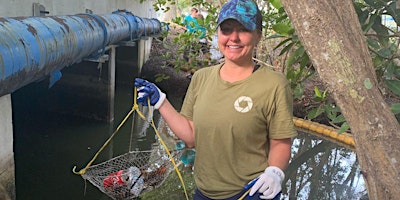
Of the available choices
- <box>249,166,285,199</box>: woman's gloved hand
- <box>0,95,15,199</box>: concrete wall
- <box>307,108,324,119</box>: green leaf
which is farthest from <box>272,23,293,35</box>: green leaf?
<box>0,95,15,199</box>: concrete wall

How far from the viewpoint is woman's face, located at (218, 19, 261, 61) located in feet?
5.25

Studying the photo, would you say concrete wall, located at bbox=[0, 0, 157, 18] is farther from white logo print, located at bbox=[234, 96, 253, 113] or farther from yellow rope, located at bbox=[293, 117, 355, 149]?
yellow rope, located at bbox=[293, 117, 355, 149]

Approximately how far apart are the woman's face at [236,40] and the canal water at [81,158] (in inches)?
91.1

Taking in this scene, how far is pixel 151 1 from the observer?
12.9 m

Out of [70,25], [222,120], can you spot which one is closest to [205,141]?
[222,120]

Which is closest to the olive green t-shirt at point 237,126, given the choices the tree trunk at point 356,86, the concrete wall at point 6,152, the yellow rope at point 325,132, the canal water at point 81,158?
the tree trunk at point 356,86

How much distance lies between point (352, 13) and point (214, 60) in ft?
22.9

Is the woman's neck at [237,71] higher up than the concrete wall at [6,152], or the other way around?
the woman's neck at [237,71]

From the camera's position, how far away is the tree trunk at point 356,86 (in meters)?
1.05

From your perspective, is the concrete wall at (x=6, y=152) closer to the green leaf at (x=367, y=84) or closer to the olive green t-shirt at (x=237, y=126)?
the olive green t-shirt at (x=237, y=126)

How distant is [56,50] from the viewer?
9.79 feet

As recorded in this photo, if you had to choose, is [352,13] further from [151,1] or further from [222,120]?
[151,1]

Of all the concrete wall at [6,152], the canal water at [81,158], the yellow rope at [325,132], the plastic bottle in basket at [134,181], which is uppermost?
the concrete wall at [6,152]

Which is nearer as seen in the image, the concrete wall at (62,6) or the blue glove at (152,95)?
the blue glove at (152,95)
